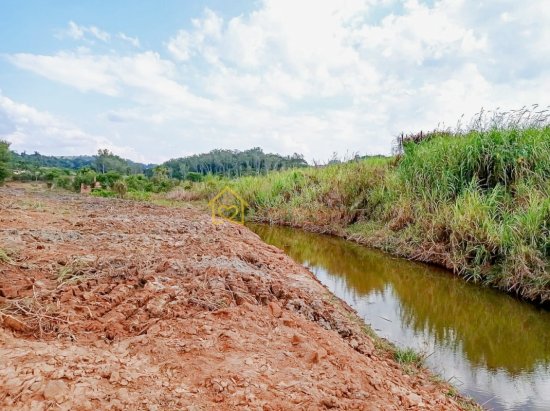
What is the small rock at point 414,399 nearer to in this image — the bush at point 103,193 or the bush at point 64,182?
the bush at point 103,193

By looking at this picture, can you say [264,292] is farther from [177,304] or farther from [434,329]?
[434,329]

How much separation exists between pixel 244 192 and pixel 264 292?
1163cm

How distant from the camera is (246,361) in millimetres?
2553

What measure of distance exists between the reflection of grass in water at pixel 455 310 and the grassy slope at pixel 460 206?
0.42m

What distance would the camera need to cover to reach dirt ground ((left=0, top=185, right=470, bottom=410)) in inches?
83.5

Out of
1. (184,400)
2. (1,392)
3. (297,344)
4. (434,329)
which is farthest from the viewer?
(434,329)

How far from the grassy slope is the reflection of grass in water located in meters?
0.42

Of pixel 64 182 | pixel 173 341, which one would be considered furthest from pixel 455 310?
pixel 64 182

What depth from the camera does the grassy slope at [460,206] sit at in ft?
20.0

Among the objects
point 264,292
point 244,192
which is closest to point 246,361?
point 264,292

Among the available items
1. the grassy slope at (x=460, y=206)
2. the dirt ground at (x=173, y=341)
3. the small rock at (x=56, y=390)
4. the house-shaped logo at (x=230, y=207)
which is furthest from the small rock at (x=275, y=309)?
the house-shaped logo at (x=230, y=207)

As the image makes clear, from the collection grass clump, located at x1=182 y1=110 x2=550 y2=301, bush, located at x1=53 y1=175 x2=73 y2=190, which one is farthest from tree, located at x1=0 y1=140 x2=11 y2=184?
grass clump, located at x1=182 y1=110 x2=550 y2=301

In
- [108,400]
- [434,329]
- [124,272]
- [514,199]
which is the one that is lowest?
[434,329]

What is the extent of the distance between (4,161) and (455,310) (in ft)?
71.7
